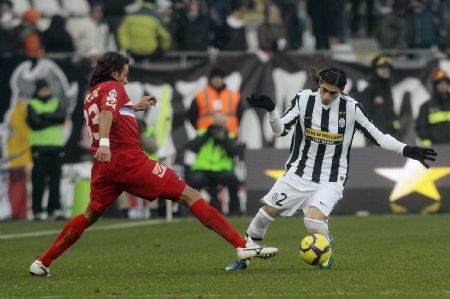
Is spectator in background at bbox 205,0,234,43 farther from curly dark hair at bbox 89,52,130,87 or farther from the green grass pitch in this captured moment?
curly dark hair at bbox 89,52,130,87

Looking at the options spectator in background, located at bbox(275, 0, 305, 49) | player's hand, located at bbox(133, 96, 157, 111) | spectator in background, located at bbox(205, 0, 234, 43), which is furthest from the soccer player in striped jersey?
spectator in background, located at bbox(275, 0, 305, 49)

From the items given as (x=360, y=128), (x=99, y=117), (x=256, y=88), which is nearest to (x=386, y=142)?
(x=360, y=128)

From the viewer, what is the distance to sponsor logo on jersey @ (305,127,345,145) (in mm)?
13102

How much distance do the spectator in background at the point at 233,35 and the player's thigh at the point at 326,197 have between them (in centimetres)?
1247

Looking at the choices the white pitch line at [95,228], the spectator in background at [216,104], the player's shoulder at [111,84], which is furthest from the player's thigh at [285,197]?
the spectator in background at [216,104]

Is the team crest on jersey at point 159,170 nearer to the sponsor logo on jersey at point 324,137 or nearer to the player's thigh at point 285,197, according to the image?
the player's thigh at point 285,197

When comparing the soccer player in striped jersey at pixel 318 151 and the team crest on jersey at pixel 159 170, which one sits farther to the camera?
the soccer player in striped jersey at pixel 318 151

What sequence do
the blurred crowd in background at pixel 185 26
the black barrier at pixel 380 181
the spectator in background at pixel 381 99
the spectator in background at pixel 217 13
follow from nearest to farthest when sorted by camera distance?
the black barrier at pixel 380 181 < the spectator in background at pixel 381 99 < the blurred crowd in background at pixel 185 26 < the spectator in background at pixel 217 13

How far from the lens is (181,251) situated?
51.7 ft

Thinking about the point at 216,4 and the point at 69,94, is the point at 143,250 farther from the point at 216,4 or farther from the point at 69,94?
the point at 216,4

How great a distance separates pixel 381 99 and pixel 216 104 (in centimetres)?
283

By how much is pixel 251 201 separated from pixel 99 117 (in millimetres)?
10133

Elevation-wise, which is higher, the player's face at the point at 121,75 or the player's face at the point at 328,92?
the player's face at the point at 121,75

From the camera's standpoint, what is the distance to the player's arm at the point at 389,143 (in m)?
12.6
